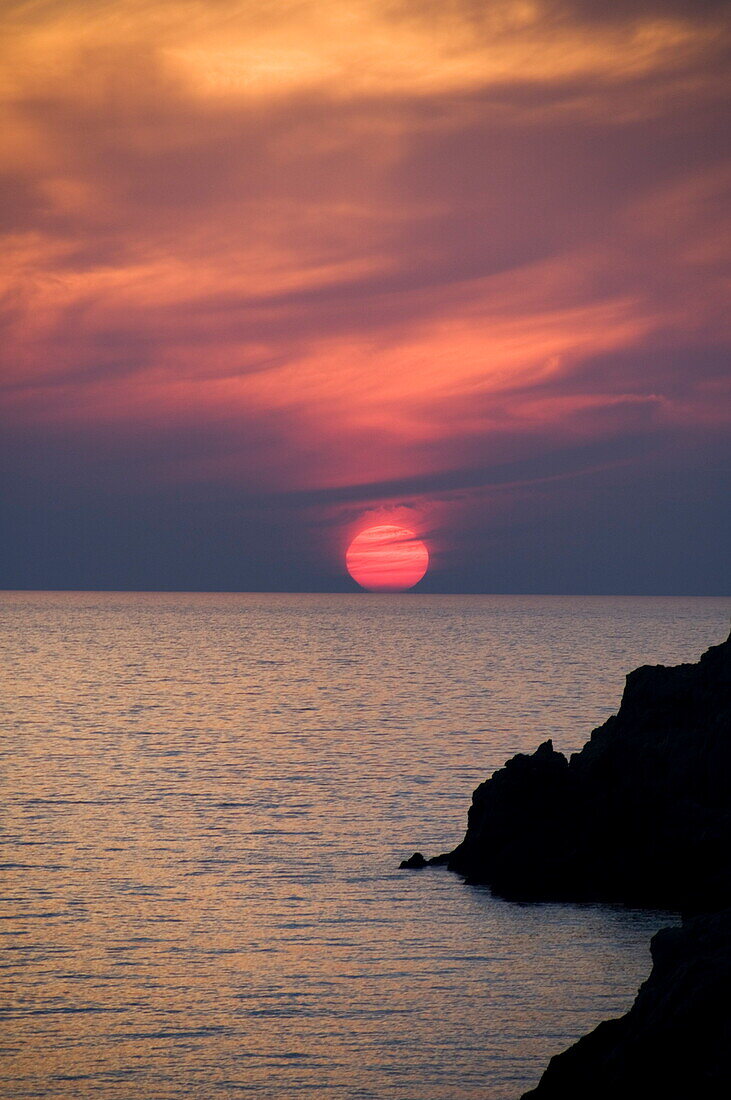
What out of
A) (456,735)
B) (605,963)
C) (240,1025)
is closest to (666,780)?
(605,963)

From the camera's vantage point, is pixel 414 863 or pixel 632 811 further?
pixel 414 863

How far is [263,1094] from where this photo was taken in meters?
24.2

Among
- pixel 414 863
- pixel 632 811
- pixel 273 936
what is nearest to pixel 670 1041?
pixel 273 936

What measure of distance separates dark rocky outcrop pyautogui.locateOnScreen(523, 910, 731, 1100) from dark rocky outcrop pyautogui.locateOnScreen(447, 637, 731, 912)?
18.1 m

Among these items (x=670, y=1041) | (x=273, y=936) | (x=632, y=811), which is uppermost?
(x=670, y=1041)

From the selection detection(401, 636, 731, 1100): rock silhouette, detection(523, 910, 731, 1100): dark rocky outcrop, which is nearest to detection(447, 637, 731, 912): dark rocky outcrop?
detection(401, 636, 731, 1100): rock silhouette

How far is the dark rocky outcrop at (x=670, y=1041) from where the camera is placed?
60.6ft

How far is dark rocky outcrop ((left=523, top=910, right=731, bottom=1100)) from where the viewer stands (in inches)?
728

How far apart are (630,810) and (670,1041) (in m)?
24.0

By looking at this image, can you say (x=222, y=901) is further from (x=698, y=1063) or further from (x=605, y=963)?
(x=698, y=1063)

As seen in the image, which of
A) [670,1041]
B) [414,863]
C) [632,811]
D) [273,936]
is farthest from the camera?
[414,863]

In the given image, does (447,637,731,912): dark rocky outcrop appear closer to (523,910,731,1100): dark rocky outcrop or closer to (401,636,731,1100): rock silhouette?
(401,636,731,1100): rock silhouette

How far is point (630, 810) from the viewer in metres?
42.5

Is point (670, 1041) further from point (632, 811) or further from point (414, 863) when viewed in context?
point (414, 863)
